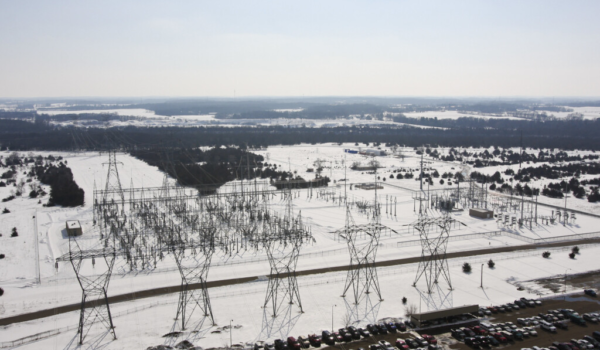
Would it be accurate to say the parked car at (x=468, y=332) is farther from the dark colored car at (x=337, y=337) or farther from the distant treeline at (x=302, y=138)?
the distant treeline at (x=302, y=138)

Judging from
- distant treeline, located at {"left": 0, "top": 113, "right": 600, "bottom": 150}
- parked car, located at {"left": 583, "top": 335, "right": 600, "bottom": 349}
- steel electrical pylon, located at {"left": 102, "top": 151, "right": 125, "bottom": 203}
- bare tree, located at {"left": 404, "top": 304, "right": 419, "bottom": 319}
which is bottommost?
bare tree, located at {"left": 404, "top": 304, "right": 419, "bottom": 319}

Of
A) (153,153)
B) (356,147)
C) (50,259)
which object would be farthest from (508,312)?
(356,147)

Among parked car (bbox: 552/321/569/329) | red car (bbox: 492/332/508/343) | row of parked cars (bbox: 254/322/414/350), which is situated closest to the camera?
row of parked cars (bbox: 254/322/414/350)

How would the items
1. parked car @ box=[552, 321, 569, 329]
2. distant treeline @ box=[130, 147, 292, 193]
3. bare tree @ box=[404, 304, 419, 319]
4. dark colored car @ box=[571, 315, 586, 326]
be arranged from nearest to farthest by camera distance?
parked car @ box=[552, 321, 569, 329] < dark colored car @ box=[571, 315, 586, 326] < bare tree @ box=[404, 304, 419, 319] < distant treeline @ box=[130, 147, 292, 193]

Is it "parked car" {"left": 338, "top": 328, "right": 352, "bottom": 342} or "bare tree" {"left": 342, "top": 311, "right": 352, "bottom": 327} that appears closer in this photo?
"parked car" {"left": 338, "top": 328, "right": 352, "bottom": 342}

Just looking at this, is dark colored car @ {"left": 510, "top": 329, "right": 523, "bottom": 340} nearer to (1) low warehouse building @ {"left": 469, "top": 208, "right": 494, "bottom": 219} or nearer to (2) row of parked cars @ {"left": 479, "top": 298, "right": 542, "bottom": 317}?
(2) row of parked cars @ {"left": 479, "top": 298, "right": 542, "bottom": 317}

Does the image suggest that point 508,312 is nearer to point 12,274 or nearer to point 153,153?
point 12,274

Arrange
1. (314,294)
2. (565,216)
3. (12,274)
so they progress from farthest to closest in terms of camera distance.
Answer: (565,216)
(12,274)
(314,294)

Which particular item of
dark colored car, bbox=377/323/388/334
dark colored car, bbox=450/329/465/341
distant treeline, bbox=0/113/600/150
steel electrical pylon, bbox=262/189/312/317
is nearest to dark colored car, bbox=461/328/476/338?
dark colored car, bbox=450/329/465/341

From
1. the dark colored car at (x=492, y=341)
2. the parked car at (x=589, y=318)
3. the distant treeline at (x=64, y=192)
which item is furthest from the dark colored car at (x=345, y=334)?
the distant treeline at (x=64, y=192)
